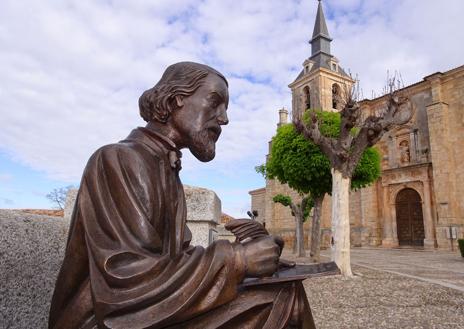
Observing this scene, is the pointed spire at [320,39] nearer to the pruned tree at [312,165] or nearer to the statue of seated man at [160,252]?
the pruned tree at [312,165]

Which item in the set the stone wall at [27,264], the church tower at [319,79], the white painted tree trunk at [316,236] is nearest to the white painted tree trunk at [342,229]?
the white painted tree trunk at [316,236]

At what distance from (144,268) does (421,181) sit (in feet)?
84.9

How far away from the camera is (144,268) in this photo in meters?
1.11

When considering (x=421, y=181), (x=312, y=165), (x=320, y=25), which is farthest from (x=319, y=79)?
(x=312, y=165)

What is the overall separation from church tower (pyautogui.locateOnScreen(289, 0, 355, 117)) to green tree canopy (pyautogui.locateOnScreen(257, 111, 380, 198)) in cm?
1624

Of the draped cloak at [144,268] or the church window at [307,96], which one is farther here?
the church window at [307,96]

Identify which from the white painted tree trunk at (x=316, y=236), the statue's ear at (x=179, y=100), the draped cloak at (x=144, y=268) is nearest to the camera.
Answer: the draped cloak at (x=144, y=268)

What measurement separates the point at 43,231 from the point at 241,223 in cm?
125

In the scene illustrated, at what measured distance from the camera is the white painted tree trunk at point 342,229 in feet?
30.1

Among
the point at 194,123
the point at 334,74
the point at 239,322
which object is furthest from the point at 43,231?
the point at 334,74

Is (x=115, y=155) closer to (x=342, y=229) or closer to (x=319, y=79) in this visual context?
(x=342, y=229)

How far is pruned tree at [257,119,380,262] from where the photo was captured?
14.2m

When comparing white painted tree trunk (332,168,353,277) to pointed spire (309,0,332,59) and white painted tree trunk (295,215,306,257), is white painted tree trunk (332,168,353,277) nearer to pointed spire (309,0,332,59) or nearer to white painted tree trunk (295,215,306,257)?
white painted tree trunk (295,215,306,257)

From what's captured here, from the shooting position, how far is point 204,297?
1.16 m
